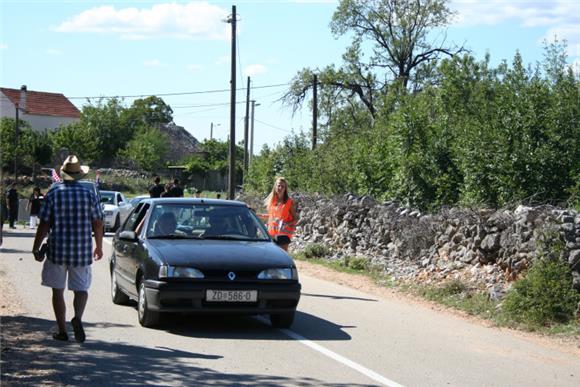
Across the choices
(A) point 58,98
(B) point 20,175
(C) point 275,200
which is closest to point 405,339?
(C) point 275,200

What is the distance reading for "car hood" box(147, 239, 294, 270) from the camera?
9.82 metres

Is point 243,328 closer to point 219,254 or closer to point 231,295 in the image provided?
point 231,295

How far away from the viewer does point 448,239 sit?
16656 mm

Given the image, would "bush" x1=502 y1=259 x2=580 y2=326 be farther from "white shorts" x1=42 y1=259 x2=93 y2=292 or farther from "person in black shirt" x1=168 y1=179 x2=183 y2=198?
"person in black shirt" x1=168 y1=179 x2=183 y2=198

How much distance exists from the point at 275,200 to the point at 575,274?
16.0 feet

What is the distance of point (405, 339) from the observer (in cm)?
1012

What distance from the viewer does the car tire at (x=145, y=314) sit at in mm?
10007

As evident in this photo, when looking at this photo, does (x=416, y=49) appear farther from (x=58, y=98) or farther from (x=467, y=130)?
(x=58, y=98)

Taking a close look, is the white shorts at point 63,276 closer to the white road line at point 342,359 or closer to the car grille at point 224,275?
the car grille at point 224,275

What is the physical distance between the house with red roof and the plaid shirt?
79.8 m

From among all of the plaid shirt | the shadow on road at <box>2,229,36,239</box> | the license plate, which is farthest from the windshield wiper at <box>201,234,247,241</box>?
the shadow on road at <box>2,229,36,239</box>

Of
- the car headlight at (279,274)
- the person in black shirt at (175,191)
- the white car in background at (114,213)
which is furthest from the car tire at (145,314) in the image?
the white car in background at (114,213)

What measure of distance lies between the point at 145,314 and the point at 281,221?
4427 mm

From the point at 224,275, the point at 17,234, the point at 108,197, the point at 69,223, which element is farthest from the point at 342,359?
the point at 108,197
